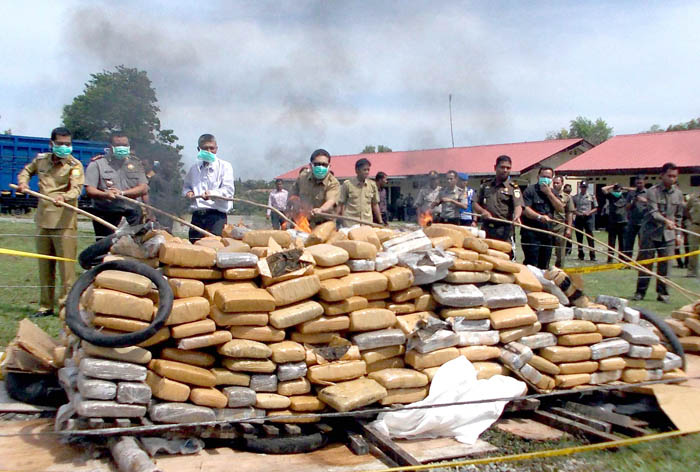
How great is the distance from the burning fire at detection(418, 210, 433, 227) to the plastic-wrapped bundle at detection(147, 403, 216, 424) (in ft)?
16.2

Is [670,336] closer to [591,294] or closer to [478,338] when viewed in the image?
[478,338]

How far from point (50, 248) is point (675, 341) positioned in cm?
629

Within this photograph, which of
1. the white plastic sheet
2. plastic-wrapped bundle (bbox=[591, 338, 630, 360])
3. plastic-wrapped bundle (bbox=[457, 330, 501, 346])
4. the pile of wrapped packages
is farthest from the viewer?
plastic-wrapped bundle (bbox=[591, 338, 630, 360])

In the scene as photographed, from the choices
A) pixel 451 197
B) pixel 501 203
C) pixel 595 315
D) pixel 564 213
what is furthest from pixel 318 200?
pixel 564 213

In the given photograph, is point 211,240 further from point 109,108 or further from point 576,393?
point 109,108

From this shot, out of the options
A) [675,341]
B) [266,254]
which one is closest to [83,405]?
[266,254]

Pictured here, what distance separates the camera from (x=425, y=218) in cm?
835

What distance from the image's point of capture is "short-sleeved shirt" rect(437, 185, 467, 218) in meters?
8.66

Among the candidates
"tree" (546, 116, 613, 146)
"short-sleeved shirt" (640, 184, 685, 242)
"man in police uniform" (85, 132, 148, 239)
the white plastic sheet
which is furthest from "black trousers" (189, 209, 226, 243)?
"tree" (546, 116, 613, 146)

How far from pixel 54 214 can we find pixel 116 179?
2.41 feet

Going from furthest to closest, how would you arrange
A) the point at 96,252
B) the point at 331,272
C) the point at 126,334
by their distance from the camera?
1. the point at 96,252
2. the point at 331,272
3. the point at 126,334

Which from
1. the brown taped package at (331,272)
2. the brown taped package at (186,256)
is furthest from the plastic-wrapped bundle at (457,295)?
the brown taped package at (186,256)

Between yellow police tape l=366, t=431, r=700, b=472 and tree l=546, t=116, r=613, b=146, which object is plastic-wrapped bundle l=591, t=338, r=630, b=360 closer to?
yellow police tape l=366, t=431, r=700, b=472

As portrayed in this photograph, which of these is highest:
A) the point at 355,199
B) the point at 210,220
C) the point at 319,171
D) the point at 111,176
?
the point at 111,176
